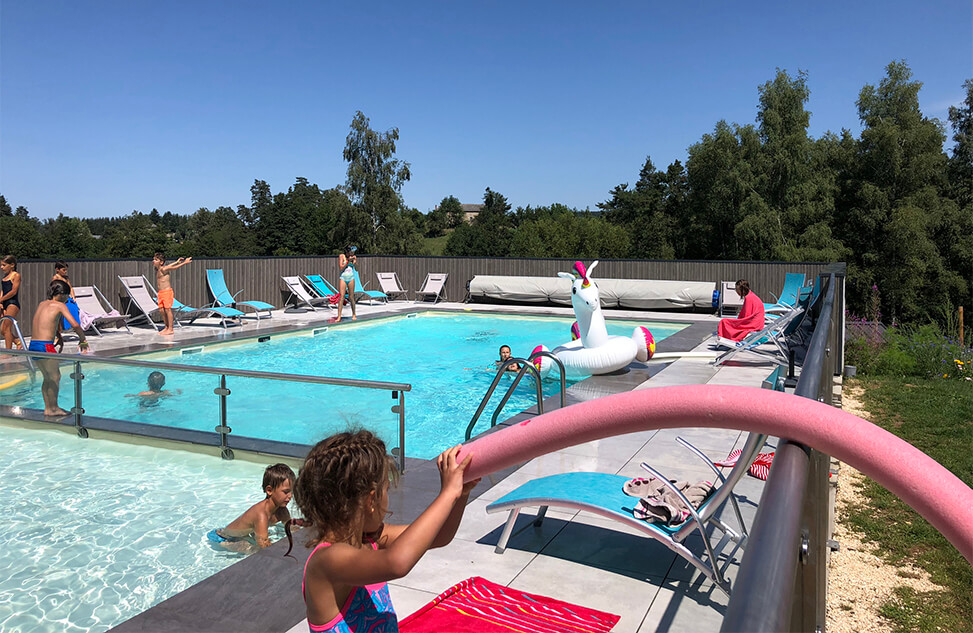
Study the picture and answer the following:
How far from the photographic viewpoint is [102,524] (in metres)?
5.76

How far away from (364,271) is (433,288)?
2226 mm

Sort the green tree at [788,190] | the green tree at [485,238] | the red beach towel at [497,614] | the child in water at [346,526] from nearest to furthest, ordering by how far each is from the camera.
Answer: the child in water at [346,526] < the red beach towel at [497,614] < the green tree at [788,190] < the green tree at [485,238]

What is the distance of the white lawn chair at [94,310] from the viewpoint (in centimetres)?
1368

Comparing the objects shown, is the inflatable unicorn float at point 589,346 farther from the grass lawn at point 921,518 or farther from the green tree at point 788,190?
the green tree at point 788,190

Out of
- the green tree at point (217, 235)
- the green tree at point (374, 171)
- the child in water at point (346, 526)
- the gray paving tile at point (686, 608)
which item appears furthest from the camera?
the green tree at point (217, 235)

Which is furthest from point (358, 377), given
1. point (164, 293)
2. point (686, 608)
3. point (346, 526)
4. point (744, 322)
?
point (346, 526)

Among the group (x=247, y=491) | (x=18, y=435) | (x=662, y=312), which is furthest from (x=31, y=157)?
(x=247, y=491)

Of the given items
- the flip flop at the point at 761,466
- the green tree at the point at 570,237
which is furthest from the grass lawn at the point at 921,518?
the green tree at the point at 570,237

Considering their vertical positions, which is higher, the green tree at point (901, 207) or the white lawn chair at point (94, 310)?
the green tree at point (901, 207)

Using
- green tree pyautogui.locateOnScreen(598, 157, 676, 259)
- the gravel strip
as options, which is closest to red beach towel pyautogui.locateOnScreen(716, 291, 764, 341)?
the gravel strip

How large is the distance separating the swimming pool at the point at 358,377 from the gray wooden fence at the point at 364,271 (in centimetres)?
310

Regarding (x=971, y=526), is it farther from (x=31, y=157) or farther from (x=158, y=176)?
(x=158, y=176)

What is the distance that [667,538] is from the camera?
12.4 feet

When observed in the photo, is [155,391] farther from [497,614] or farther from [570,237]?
[570,237]
